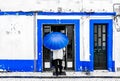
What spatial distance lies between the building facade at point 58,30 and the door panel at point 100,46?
132mm

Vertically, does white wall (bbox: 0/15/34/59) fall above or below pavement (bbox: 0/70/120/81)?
above

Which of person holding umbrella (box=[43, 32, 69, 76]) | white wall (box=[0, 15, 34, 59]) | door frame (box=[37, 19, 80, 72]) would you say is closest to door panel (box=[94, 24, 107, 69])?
door frame (box=[37, 19, 80, 72])

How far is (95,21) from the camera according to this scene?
23531 mm

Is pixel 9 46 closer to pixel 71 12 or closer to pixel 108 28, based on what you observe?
pixel 71 12

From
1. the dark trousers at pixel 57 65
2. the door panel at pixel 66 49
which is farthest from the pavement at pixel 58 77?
the door panel at pixel 66 49

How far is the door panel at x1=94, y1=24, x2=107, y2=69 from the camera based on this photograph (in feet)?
78.4

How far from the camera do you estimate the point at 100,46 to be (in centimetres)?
2397

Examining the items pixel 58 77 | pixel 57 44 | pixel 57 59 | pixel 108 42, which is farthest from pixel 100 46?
pixel 58 77

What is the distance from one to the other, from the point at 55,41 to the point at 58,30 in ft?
7.05

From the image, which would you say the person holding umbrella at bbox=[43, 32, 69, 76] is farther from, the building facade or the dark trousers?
the building facade

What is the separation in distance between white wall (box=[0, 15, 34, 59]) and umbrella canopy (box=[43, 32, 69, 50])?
1591mm

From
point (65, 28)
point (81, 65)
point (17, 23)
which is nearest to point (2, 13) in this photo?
point (17, 23)

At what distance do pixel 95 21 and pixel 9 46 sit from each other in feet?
14.0

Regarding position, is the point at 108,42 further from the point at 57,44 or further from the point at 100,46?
the point at 57,44
